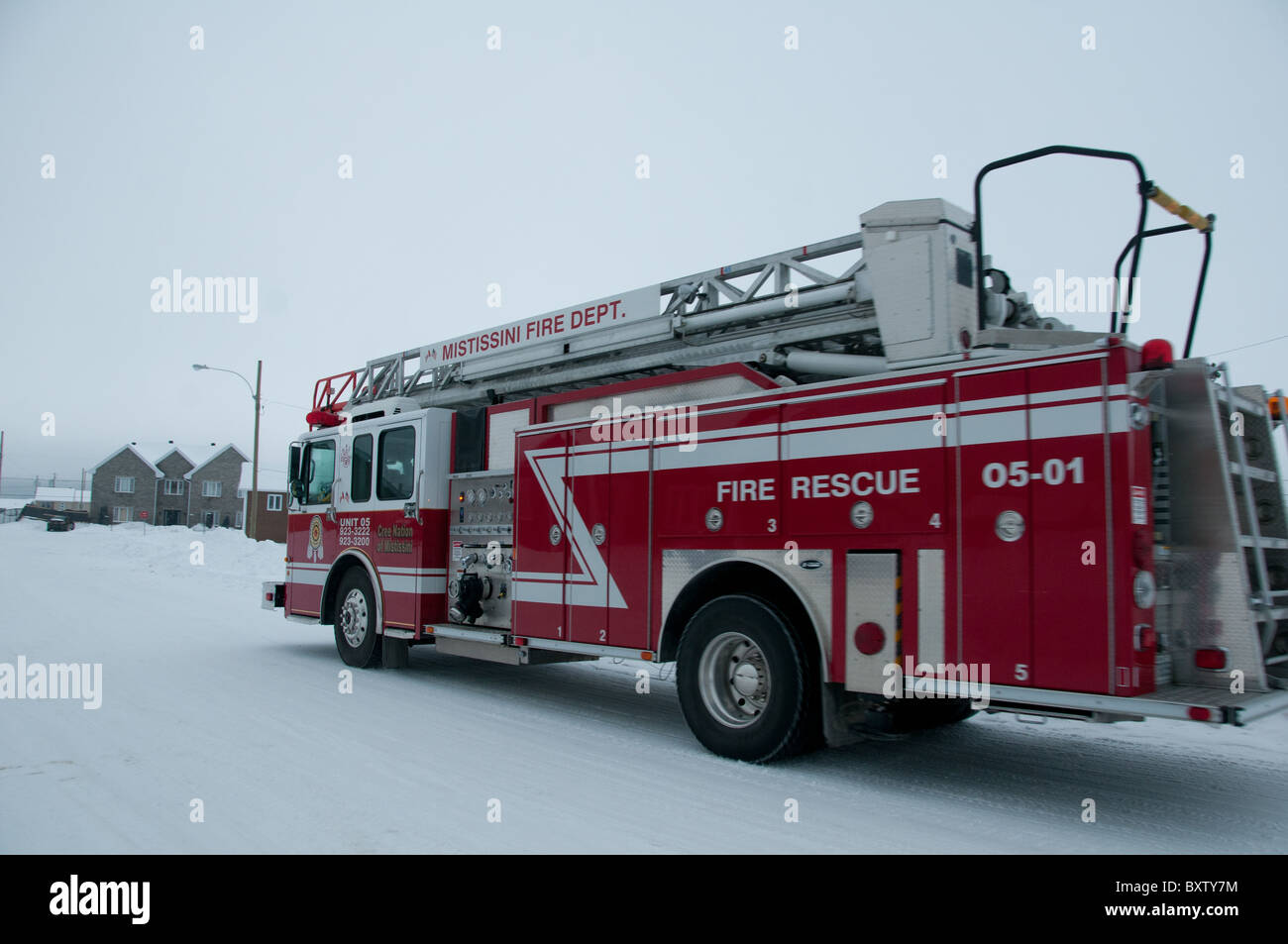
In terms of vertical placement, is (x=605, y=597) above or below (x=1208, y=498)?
below

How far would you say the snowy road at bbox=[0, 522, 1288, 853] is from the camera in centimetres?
442

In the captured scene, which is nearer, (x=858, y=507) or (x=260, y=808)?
(x=260, y=808)

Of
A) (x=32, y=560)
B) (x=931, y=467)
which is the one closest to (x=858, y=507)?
(x=931, y=467)

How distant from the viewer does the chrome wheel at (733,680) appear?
19.3 feet

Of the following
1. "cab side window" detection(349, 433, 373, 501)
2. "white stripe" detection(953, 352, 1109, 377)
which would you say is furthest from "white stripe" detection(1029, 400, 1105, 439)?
"cab side window" detection(349, 433, 373, 501)

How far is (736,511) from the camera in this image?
6.05 meters

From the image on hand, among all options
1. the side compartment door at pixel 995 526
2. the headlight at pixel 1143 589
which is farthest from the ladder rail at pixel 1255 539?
the side compartment door at pixel 995 526

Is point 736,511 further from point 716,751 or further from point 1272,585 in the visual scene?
point 1272,585

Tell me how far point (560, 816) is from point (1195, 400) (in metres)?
4.19

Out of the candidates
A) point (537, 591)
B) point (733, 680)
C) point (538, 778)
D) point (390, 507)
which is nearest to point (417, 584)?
point (390, 507)

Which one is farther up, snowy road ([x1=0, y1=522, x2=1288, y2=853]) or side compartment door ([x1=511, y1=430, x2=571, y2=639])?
side compartment door ([x1=511, y1=430, x2=571, y2=639])

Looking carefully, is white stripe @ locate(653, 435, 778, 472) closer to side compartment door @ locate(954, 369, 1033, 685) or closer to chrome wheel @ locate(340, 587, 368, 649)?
side compartment door @ locate(954, 369, 1033, 685)
